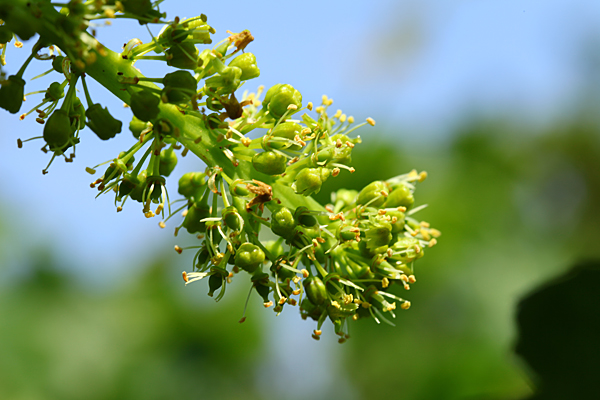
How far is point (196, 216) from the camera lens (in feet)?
7.98

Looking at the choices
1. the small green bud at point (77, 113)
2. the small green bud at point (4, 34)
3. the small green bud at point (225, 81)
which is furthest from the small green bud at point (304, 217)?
the small green bud at point (4, 34)

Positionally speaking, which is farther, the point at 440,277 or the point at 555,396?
the point at 440,277

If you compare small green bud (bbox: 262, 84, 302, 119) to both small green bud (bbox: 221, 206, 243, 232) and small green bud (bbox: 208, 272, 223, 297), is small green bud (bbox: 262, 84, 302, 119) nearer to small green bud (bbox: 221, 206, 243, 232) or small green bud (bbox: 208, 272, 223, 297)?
small green bud (bbox: 221, 206, 243, 232)

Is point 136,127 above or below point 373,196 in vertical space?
above

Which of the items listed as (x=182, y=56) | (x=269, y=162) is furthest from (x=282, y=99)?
(x=182, y=56)

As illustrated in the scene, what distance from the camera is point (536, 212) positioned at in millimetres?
9289

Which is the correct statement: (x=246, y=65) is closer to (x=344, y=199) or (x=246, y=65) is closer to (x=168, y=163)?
(x=168, y=163)

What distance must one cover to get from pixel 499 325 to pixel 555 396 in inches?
231

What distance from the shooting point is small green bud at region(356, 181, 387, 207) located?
8.33 feet

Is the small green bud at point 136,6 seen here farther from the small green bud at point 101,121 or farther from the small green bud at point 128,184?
the small green bud at point 128,184

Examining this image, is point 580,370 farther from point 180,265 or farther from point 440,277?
point 180,265

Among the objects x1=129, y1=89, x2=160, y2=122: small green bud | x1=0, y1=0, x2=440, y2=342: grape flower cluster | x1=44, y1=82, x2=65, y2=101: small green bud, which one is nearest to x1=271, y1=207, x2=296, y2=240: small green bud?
x1=0, y1=0, x2=440, y2=342: grape flower cluster

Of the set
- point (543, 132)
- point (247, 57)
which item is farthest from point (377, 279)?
point (543, 132)

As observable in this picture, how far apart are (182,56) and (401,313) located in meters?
6.33
